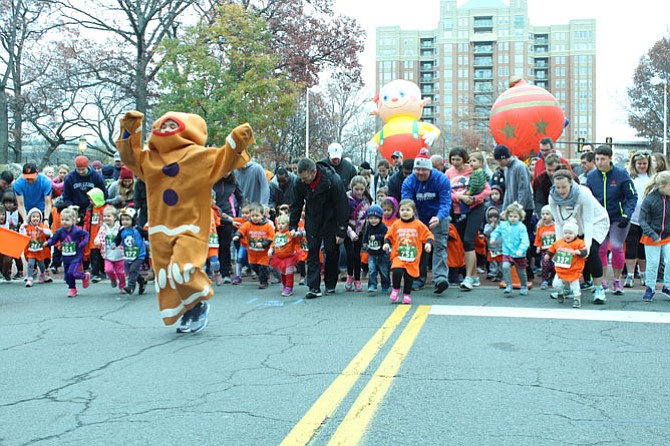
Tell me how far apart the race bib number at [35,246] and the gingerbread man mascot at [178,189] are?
5025 millimetres

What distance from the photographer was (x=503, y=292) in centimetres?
981

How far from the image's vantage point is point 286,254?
998 centimetres

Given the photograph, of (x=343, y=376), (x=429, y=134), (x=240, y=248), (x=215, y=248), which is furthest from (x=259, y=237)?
(x=429, y=134)

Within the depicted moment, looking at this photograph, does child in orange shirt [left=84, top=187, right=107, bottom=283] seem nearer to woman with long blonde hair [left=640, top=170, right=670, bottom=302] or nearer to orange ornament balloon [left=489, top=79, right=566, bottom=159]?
woman with long blonde hair [left=640, top=170, right=670, bottom=302]

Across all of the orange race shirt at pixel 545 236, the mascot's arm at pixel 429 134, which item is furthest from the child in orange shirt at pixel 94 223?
the mascot's arm at pixel 429 134

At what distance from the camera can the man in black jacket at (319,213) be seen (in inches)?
376

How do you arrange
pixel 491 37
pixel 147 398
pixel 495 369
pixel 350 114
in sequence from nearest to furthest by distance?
pixel 147 398, pixel 495 369, pixel 350 114, pixel 491 37

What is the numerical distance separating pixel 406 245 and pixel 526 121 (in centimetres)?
837

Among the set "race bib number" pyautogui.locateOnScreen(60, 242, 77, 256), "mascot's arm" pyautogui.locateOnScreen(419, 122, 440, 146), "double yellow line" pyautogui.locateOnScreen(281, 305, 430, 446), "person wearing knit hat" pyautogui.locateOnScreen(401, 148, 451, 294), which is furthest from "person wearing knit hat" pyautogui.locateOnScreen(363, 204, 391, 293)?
"mascot's arm" pyautogui.locateOnScreen(419, 122, 440, 146)

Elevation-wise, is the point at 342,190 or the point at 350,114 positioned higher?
the point at 350,114

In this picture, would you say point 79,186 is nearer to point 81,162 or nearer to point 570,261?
point 81,162

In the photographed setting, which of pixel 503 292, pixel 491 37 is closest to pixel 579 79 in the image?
pixel 491 37

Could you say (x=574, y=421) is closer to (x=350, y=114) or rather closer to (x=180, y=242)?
(x=180, y=242)

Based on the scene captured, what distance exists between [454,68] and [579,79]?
21.9 metres
